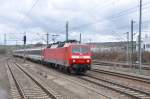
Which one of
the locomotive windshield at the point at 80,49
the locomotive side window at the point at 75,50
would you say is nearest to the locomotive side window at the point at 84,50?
the locomotive windshield at the point at 80,49

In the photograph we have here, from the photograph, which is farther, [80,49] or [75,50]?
[80,49]

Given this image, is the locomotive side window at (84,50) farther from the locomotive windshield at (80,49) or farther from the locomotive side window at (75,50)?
the locomotive side window at (75,50)

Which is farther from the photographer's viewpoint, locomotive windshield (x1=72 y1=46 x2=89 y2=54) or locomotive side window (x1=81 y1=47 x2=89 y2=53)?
locomotive side window (x1=81 y1=47 x2=89 y2=53)

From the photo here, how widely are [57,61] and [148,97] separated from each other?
22.1 metres

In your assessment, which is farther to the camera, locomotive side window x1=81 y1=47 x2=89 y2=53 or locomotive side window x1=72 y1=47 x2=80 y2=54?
locomotive side window x1=81 y1=47 x2=89 y2=53

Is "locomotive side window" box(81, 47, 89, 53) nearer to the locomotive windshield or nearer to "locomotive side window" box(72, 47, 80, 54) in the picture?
the locomotive windshield

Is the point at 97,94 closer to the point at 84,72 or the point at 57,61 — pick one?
the point at 84,72

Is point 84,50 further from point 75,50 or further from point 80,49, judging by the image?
point 75,50

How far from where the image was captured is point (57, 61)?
38.1m

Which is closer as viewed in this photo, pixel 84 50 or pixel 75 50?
pixel 75 50

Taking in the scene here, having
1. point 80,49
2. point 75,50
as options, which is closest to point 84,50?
point 80,49

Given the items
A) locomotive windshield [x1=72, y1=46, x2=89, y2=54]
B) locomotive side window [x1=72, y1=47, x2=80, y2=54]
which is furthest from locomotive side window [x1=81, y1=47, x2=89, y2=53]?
locomotive side window [x1=72, y1=47, x2=80, y2=54]

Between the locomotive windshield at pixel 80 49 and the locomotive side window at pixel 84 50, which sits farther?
A: the locomotive side window at pixel 84 50

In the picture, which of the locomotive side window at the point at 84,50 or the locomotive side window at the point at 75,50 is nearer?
the locomotive side window at the point at 75,50
